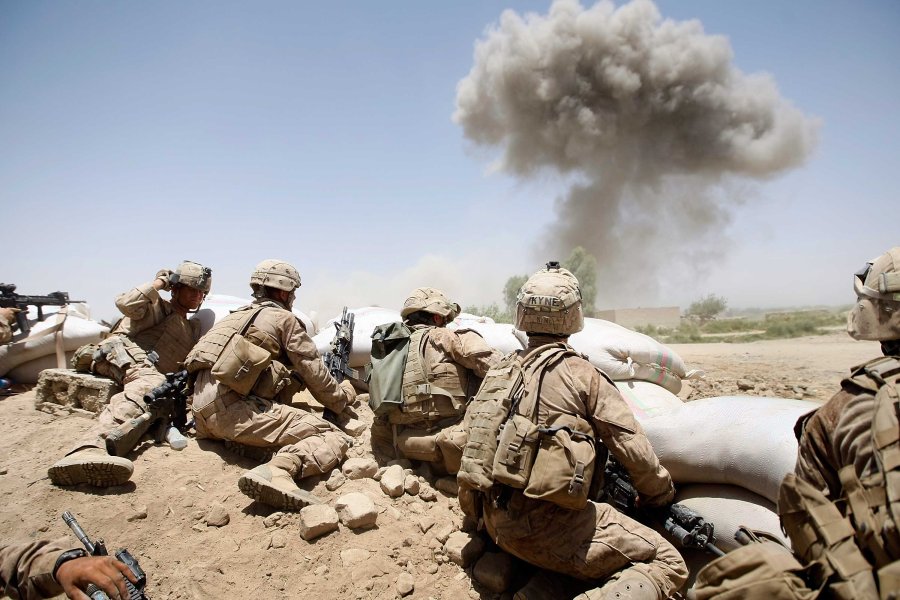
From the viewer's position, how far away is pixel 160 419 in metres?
4.46

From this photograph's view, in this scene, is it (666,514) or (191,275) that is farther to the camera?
A: (191,275)

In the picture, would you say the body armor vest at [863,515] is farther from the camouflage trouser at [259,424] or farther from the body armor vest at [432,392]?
→ the camouflage trouser at [259,424]

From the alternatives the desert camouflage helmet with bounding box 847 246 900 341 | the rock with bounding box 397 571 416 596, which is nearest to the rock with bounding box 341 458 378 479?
the rock with bounding box 397 571 416 596

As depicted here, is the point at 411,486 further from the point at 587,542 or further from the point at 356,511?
the point at 587,542

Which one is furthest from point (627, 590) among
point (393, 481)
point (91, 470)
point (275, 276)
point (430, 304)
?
point (275, 276)

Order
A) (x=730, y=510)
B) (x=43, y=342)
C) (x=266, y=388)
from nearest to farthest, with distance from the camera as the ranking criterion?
1. (x=730, y=510)
2. (x=266, y=388)
3. (x=43, y=342)

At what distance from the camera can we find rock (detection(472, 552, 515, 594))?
283 cm

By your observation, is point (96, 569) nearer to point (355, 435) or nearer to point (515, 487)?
point (515, 487)

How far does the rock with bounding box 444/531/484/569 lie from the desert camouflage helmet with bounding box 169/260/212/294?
373 centimetres

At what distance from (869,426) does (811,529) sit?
39 centimetres

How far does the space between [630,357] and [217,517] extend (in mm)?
3555

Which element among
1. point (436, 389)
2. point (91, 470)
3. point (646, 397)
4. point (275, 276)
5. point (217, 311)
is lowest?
point (91, 470)

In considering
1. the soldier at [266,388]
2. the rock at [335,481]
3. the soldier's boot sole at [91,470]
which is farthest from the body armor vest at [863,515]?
the soldier's boot sole at [91,470]

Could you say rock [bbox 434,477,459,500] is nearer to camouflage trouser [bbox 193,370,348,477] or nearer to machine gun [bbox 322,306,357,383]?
camouflage trouser [bbox 193,370,348,477]
